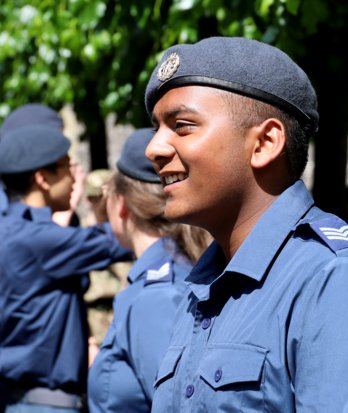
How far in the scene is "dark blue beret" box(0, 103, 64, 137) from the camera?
5.58 m

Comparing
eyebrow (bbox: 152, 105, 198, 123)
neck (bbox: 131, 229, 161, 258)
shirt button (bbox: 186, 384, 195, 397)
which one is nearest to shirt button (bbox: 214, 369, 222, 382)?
shirt button (bbox: 186, 384, 195, 397)

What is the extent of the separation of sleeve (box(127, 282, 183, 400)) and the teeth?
0.89m

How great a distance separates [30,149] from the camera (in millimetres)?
4258

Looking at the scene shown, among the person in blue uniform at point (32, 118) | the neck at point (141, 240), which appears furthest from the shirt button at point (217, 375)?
the person in blue uniform at point (32, 118)

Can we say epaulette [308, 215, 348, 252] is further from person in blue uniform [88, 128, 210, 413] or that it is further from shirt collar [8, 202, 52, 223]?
shirt collar [8, 202, 52, 223]

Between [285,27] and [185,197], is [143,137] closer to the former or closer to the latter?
[285,27]

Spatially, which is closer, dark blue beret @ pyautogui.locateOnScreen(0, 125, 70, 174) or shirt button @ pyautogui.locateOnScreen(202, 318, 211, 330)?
shirt button @ pyautogui.locateOnScreen(202, 318, 211, 330)

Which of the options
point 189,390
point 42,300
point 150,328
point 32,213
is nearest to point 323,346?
point 189,390

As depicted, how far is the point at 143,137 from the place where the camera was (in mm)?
3531

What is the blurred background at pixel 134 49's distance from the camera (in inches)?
173

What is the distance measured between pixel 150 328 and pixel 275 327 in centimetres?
121

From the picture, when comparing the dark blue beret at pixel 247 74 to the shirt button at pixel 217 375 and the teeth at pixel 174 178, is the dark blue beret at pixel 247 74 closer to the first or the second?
the teeth at pixel 174 178

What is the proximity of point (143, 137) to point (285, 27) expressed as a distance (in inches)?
38.4

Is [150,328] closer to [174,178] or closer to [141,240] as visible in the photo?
[141,240]
